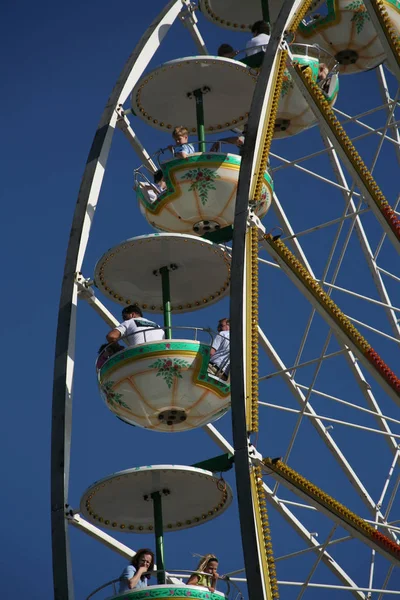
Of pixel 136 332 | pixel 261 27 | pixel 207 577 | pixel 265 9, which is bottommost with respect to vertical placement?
pixel 207 577

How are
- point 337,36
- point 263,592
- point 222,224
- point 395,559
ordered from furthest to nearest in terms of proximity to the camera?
point 337,36 < point 222,224 < point 395,559 < point 263,592

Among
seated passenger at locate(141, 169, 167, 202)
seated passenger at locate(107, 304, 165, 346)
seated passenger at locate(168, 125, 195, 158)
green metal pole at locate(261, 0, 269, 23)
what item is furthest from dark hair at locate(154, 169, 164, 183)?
green metal pole at locate(261, 0, 269, 23)

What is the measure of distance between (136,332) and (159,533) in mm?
2161

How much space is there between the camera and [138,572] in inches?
593

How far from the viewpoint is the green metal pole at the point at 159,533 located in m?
15.7

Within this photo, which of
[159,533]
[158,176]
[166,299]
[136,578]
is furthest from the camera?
[158,176]

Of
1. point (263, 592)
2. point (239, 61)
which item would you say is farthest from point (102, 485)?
point (239, 61)

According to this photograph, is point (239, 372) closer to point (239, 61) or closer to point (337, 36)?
point (239, 61)

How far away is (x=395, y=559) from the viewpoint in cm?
1631

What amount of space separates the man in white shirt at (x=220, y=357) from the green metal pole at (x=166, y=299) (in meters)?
0.64

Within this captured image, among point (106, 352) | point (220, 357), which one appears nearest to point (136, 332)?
point (106, 352)

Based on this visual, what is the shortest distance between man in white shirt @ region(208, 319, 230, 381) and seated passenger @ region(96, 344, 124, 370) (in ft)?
3.23

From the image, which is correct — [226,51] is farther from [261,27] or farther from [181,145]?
[181,145]

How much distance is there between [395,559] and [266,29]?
8.21 m
